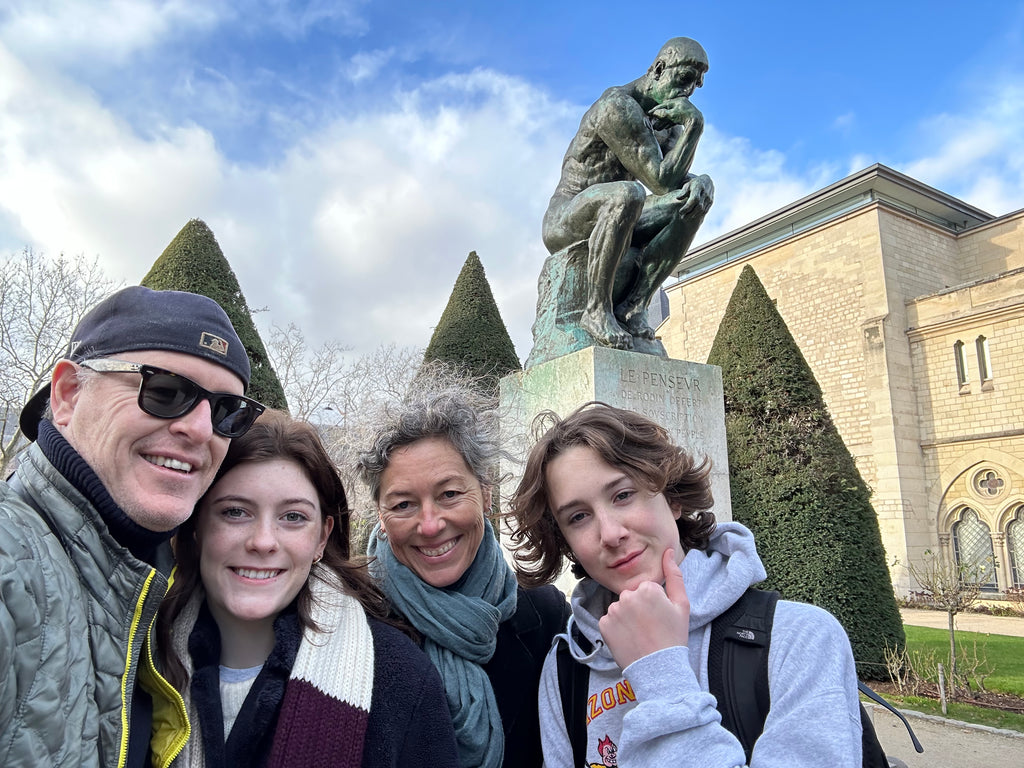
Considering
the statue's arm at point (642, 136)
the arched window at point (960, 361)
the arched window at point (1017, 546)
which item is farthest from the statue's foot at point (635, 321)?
the arched window at point (960, 361)

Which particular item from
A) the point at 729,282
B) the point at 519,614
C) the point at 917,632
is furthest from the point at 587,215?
the point at 729,282

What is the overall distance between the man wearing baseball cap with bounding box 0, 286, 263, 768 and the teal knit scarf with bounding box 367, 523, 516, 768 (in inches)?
23.2

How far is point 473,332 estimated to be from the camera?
10.7m

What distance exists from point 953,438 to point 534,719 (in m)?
22.8


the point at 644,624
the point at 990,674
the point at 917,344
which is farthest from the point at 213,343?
the point at 917,344

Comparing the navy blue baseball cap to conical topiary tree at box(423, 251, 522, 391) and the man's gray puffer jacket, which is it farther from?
conical topiary tree at box(423, 251, 522, 391)

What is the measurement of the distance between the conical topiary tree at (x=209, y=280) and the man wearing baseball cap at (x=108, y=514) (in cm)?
664

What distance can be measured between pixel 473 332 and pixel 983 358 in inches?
694

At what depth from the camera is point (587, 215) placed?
5.37 metres

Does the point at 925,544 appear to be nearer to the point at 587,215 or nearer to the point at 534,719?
the point at 587,215

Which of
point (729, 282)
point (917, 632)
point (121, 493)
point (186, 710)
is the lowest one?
point (917, 632)

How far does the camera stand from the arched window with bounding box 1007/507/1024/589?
738 inches

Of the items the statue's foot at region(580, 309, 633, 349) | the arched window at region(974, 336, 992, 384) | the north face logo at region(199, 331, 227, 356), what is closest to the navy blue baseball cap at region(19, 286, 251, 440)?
the north face logo at region(199, 331, 227, 356)

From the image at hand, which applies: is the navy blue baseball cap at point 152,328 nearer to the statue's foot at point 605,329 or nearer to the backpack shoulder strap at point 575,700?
the backpack shoulder strap at point 575,700
